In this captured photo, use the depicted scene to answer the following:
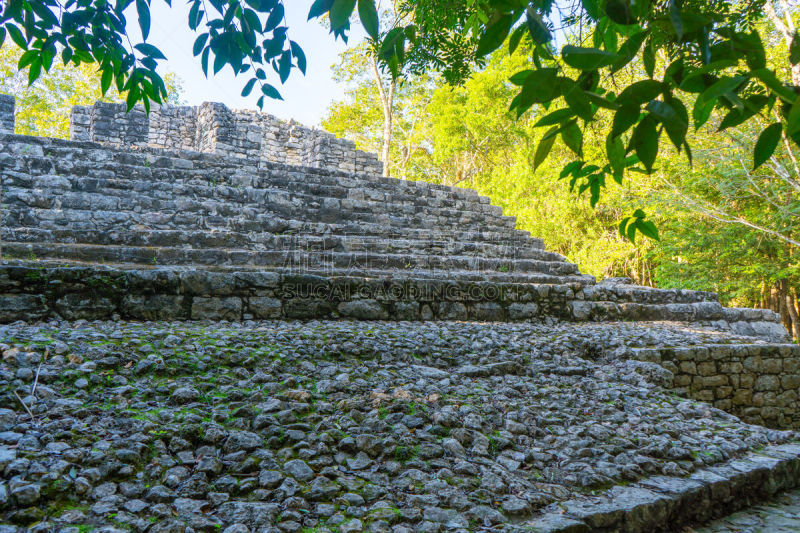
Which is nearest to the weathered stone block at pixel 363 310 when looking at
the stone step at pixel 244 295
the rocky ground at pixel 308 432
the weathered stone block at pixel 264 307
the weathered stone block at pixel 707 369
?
the stone step at pixel 244 295

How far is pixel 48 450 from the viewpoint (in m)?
1.58

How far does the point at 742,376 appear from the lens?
4543mm

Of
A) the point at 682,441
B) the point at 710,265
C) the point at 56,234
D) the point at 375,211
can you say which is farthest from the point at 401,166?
the point at 682,441

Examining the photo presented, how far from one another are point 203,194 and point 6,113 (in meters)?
3.85

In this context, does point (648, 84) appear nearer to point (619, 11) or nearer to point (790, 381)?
point (619, 11)

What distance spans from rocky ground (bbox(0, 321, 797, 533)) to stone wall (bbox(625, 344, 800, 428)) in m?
0.91

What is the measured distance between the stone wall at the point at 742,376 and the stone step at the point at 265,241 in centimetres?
318

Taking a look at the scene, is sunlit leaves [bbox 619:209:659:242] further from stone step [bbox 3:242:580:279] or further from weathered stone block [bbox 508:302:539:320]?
stone step [bbox 3:242:580:279]

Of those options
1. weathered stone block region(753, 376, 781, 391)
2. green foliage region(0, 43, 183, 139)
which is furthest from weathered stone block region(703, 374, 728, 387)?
green foliage region(0, 43, 183, 139)

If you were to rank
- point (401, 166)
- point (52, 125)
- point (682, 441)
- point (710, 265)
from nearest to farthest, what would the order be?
point (682, 441) → point (710, 265) → point (52, 125) → point (401, 166)

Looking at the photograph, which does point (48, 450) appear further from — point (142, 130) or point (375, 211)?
point (142, 130)

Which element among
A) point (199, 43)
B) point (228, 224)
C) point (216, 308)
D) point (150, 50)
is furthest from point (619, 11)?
point (228, 224)

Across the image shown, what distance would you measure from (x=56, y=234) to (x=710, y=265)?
12598mm

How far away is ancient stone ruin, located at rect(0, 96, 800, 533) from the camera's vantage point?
160cm
